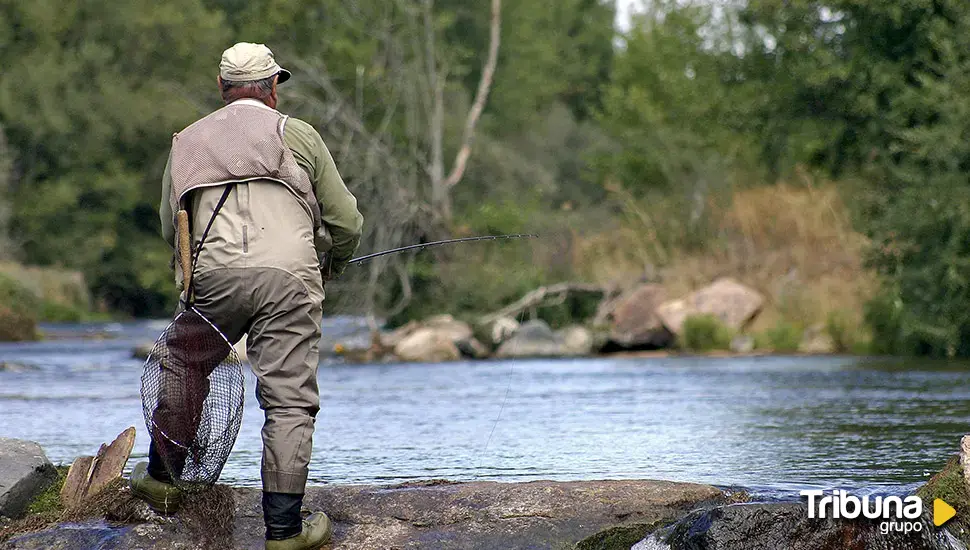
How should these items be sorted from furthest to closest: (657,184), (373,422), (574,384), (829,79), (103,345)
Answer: (657,184), (103,345), (829,79), (574,384), (373,422)

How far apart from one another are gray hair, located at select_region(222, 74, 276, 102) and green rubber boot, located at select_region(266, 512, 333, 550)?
4.62ft

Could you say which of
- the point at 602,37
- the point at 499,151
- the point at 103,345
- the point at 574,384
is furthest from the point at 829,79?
the point at 602,37

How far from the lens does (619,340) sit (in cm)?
1952

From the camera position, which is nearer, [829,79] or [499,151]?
[829,79]

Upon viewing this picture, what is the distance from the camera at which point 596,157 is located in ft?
140

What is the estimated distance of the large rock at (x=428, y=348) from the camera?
18688mm

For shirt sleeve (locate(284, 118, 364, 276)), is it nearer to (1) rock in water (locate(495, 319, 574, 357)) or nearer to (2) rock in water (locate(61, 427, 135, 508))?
(2) rock in water (locate(61, 427, 135, 508))

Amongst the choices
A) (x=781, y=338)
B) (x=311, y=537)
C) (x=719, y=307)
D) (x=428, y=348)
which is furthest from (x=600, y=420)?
(x=719, y=307)

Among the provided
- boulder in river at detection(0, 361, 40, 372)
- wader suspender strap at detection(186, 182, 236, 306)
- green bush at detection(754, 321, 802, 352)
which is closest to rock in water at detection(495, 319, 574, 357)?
green bush at detection(754, 321, 802, 352)

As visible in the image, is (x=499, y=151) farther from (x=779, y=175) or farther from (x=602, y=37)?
(x=602, y=37)

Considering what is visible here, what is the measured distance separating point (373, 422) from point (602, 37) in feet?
193

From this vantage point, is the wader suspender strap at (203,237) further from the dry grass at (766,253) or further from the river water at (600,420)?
the dry grass at (766,253)

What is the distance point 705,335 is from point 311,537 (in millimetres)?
15136

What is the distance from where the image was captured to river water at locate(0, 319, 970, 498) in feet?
21.0
